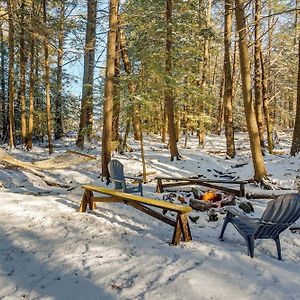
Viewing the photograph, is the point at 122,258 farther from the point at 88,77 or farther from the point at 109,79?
the point at 88,77

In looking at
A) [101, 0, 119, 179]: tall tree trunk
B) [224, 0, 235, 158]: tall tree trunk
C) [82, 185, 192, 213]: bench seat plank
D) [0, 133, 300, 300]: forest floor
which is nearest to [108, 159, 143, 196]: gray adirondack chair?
[0, 133, 300, 300]: forest floor

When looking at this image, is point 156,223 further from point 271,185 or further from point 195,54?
point 195,54

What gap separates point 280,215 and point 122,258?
2.05 metres

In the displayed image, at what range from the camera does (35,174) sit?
10.6 m

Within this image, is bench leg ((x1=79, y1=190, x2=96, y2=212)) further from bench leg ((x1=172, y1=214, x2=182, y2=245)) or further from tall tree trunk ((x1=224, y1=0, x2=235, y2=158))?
tall tree trunk ((x1=224, y1=0, x2=235, y2=158))

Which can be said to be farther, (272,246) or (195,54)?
(195,54)

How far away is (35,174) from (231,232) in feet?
23.2

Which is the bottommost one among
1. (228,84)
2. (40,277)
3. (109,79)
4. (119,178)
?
(40,277)

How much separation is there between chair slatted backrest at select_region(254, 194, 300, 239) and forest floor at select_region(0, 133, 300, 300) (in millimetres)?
387

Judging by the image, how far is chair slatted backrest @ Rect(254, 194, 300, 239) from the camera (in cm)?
424

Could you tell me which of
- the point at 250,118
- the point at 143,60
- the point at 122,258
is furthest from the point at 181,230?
the point at 143,60

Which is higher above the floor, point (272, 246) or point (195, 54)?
point (195, 54)

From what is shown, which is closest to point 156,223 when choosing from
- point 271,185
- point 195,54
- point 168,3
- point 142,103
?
point 271,185

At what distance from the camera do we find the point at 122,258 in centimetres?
423
